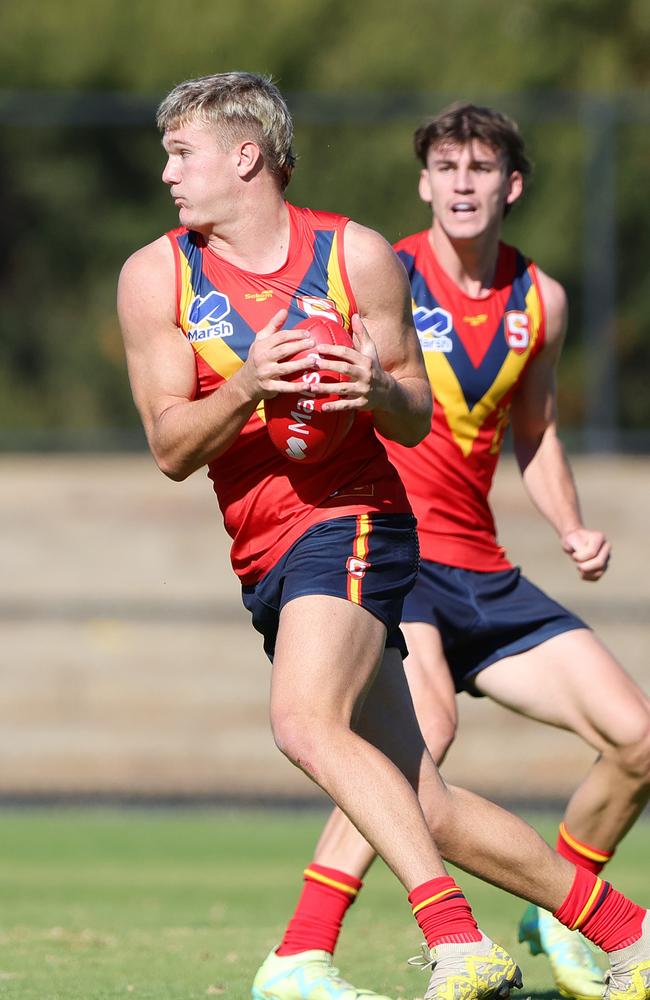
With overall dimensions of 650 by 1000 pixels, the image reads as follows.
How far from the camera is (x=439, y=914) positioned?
12.3ft

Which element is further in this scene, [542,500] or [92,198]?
[92,198]

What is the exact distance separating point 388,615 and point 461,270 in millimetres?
1825

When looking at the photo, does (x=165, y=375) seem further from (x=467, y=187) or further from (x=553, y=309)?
(x=553, y=309)

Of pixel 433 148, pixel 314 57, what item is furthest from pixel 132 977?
pixel 314 57

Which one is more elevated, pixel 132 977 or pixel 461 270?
pixel 461 270

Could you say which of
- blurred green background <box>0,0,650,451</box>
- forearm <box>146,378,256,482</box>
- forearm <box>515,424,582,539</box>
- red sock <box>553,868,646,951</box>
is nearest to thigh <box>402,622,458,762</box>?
forearm <box>515,424,582,539</box>

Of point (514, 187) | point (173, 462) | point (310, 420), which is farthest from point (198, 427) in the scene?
point (514, 187)

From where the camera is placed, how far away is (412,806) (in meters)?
3.80

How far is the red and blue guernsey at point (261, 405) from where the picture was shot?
4.04 metres

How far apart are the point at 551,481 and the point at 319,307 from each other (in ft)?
5.85

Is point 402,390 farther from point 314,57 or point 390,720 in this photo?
point 314,57

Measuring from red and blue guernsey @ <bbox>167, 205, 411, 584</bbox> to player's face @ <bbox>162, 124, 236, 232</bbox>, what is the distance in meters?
0.10

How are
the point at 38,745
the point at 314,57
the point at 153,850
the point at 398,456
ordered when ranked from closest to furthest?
the point at 398,456 → the point at 153,850 → the point at 38,745 → the point at 314,57

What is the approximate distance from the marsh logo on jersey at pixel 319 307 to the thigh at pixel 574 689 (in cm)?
159
